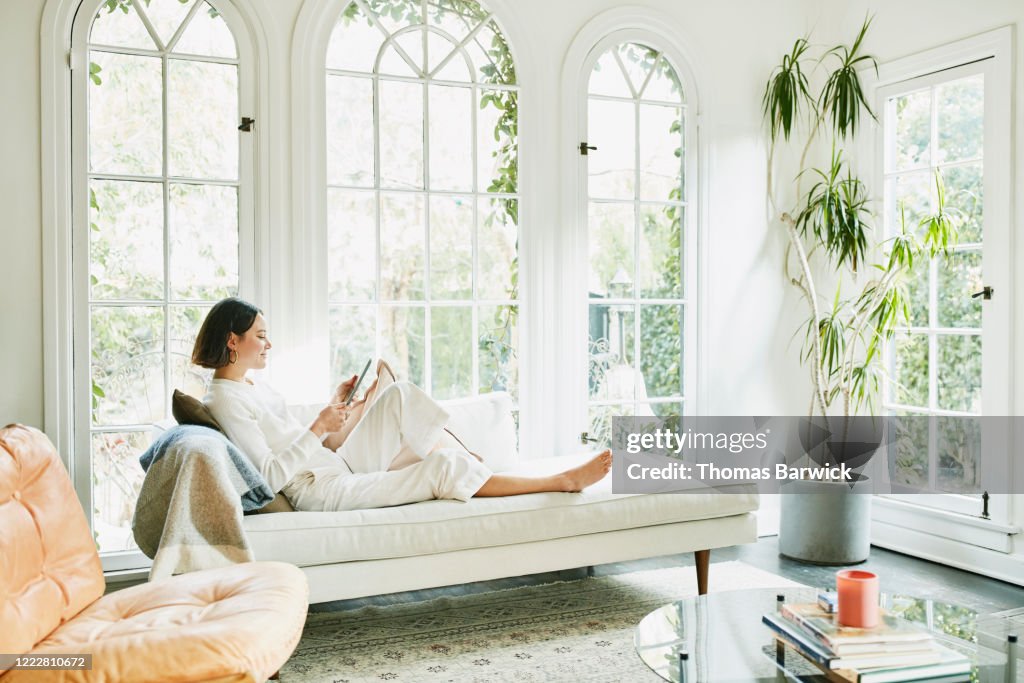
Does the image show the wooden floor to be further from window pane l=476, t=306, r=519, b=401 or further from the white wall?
the white wall

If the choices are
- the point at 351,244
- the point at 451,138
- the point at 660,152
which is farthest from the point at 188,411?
the point at 660,152

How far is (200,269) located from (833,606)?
261 cm

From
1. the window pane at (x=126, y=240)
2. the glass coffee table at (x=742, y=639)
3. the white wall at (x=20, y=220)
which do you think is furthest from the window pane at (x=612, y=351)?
the white wall at (x=20, y=220)

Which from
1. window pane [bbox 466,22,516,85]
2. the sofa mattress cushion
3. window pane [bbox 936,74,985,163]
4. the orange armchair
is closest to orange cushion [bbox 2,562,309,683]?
the orange armchair

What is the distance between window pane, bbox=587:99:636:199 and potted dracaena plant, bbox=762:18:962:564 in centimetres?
80

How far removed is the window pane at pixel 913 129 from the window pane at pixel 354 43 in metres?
2.53

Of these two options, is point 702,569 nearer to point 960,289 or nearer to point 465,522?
point 465,522

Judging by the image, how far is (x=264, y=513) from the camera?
276 centimetres

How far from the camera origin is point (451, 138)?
12.6 ft

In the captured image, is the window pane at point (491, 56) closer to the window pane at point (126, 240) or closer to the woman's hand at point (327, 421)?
the window pane at point (126, 240)

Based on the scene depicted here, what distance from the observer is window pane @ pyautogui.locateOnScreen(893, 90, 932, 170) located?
158 inches

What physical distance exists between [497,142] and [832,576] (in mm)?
2426

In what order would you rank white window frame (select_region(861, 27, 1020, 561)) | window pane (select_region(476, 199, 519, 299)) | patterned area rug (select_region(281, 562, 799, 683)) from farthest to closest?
window pane (select_region(476, 199, 519, 299))
white window frame (select_region(861, 27, 1020, 561))
patterned area rug (select_region(281, 562, 799, 683))

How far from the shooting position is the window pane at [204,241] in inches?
133
